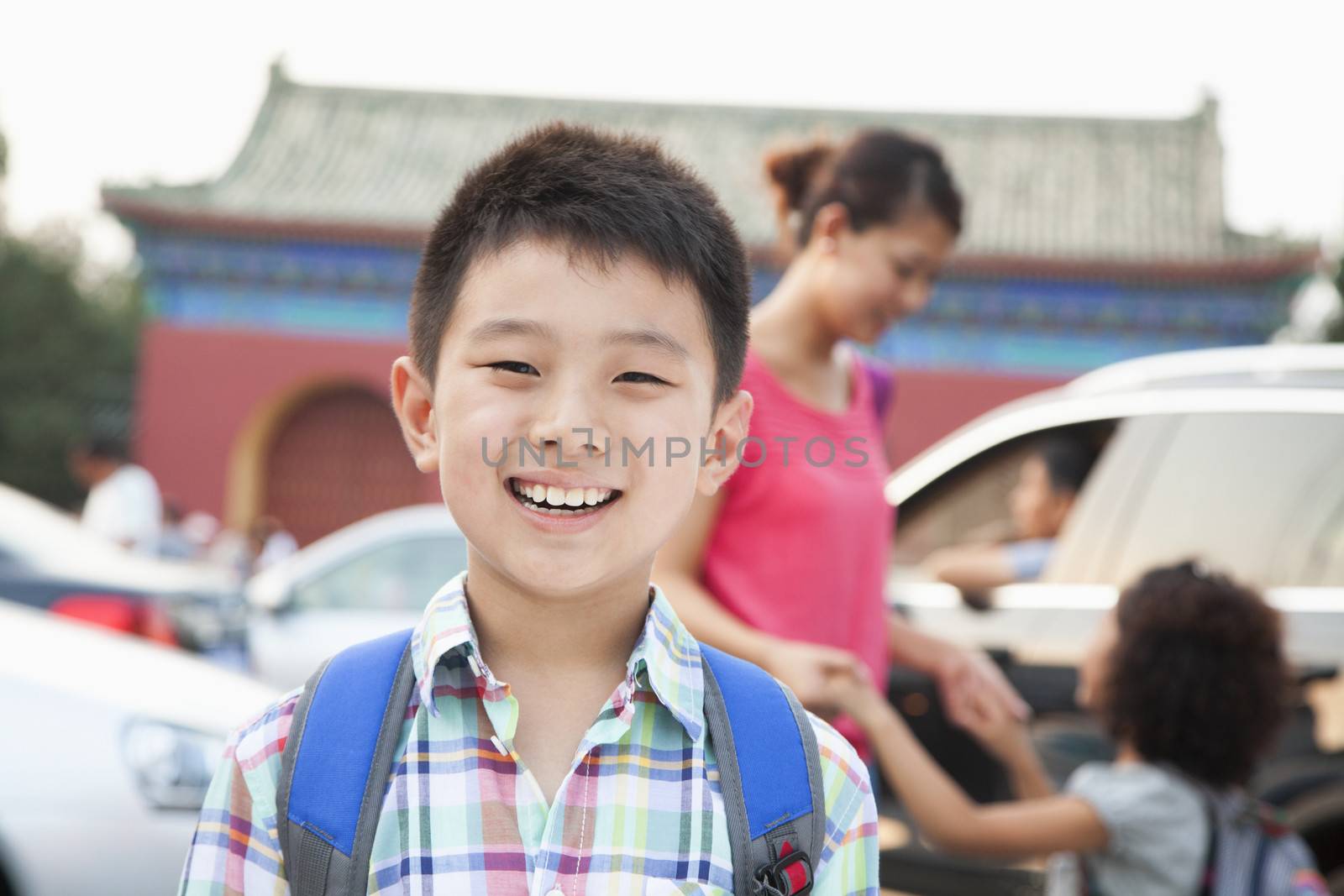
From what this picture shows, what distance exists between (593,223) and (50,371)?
28.6 meters

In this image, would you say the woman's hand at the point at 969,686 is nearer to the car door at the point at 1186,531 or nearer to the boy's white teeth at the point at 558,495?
the car door at the point at 1186,531

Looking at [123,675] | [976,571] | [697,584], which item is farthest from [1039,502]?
[123,675]

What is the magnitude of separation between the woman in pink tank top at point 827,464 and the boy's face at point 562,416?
600mm

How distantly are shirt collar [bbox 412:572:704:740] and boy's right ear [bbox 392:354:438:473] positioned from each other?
0.13 meters

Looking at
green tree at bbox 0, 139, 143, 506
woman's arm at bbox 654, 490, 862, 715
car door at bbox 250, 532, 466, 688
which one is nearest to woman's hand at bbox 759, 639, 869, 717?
woman's arm at bbox 654, 490, 862, 715

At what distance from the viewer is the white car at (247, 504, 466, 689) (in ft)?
20.9

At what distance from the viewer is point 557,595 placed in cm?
109

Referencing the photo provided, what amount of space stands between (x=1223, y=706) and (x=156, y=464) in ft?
53.1

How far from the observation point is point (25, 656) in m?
3.07

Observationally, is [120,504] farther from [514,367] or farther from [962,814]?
[514,367]

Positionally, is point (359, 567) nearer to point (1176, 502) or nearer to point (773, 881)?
point (1176, 502)

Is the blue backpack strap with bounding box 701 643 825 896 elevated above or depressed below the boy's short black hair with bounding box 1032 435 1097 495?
below

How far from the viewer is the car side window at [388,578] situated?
6.57 metres

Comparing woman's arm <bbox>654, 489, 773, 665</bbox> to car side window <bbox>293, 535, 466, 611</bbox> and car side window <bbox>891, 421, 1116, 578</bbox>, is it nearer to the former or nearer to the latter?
car side window <bbox>891, 421, 1116, 578</bbox>
